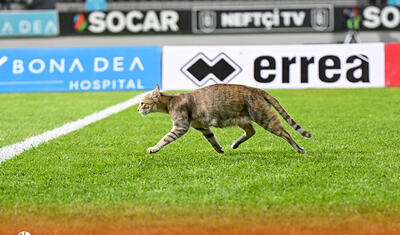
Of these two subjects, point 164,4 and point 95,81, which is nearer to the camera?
point 95,81

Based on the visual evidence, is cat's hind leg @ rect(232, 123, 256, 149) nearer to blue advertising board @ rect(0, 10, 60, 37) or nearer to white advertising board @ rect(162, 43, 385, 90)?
white advertising board @ rect(162, 43, 385, 90)

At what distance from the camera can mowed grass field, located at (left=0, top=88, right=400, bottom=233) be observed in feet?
14.8

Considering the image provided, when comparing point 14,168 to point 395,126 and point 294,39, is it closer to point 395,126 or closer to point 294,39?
point 395,126

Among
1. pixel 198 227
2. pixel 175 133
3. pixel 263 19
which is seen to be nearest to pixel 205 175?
pixel 175 133

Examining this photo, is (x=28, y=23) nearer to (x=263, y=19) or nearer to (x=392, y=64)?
(x=263, y=19)

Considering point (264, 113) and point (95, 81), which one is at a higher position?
point (264, 113)

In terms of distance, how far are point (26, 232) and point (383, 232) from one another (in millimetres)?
2142

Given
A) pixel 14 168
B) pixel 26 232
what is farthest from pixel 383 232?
pixel 14 168

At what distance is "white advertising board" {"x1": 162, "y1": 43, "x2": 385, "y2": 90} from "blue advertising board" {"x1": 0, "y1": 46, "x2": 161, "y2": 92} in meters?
1.18

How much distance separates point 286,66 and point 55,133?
24.4ft

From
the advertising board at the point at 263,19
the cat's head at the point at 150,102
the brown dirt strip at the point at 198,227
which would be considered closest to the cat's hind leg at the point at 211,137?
the cat's head at the point at 150,102

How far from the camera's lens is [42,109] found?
12.9 meters

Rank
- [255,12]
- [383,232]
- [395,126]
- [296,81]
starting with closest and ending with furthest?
[383,232]
[395,126]
[296,81]
[255,12]

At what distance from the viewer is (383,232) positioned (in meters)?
3.96
